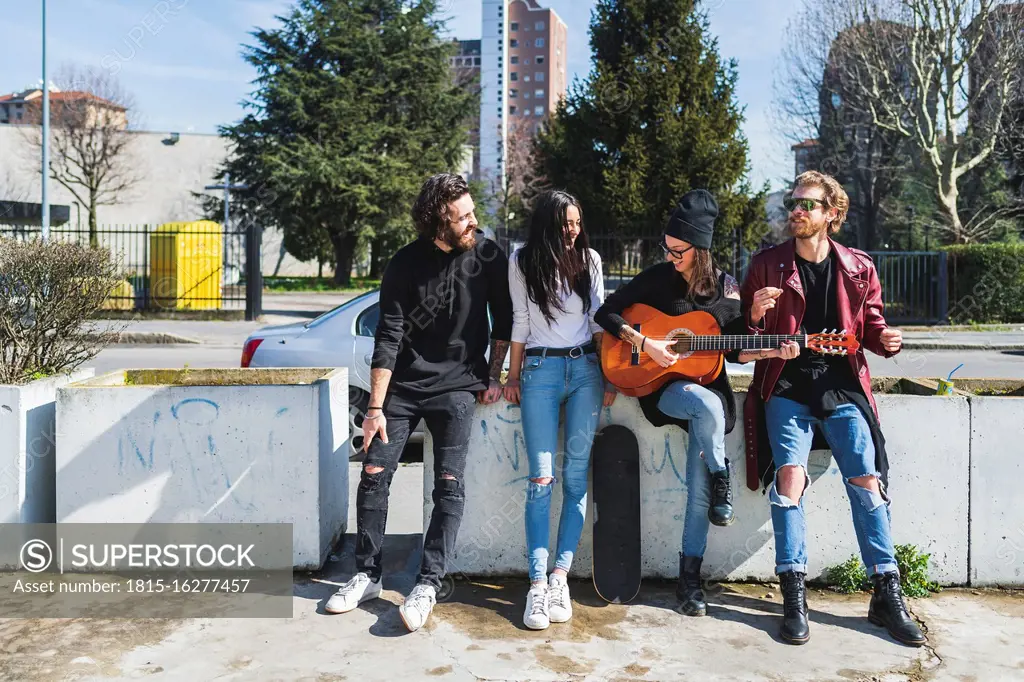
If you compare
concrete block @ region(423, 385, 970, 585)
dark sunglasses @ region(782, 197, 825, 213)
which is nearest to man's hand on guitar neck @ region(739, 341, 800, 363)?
concrete block @ region(423, 385, 970, 585)

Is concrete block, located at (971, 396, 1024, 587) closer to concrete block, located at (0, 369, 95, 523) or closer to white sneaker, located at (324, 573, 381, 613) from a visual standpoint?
white sneaker, located at (324, 573, 381, 613)

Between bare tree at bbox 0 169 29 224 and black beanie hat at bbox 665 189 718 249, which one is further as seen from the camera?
bare tree at bbox 0 169 29 224

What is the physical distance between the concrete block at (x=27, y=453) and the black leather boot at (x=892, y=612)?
4.19 m

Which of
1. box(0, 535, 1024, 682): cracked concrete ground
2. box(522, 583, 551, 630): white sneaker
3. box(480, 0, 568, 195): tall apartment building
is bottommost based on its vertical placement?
box(0, 535, 1024, 682): cracked concrete ground

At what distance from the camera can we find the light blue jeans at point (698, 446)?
13.6ft

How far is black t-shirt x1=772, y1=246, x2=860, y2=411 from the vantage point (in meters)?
4.09

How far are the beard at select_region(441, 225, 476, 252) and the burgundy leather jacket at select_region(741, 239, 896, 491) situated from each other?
135 centimetres

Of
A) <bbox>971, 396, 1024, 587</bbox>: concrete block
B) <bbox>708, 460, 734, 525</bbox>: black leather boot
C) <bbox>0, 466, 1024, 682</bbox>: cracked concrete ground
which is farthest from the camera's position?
<bbox>971, 396, 1024, 587</bbox>: concrete block

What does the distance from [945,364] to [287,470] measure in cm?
1369

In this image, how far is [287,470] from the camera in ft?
15.2

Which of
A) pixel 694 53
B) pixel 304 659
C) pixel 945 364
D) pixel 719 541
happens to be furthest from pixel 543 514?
pixel 694 53

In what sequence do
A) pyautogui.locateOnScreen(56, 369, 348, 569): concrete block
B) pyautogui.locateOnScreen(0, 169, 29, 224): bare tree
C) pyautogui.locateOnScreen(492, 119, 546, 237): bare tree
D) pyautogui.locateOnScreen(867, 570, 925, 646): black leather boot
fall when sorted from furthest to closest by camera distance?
pyautogui.locateOnScreen(0, 169, 29, 224): bare tree → pyautogui.locateOnScreen(492, 119, 546, 237): bare tree → pyautogui.locateOnScreen(56, 369, 348, 569): concrete block → pyautogui.locateOnScreen(867, 570, 925, 646): black leather boot

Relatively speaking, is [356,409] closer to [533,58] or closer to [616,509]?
[616,509]

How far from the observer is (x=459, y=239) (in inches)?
172
